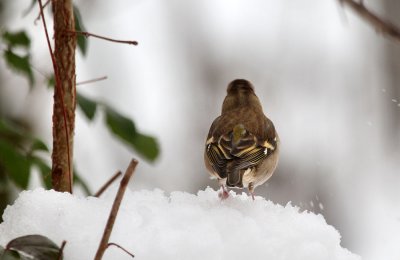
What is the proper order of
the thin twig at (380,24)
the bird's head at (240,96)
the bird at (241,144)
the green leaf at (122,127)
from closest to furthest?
the thin twig at (380,24) < the green leaf at (122,127) < the bird at (241,144) < the bird's head at (240,96)

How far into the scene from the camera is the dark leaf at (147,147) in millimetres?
2967

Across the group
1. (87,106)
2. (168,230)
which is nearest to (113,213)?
(168,230)

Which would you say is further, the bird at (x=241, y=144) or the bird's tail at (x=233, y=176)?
the bird at (x=241, y=144)

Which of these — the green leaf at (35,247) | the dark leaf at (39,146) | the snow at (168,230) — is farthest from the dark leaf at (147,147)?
the green leaf at (35,247)

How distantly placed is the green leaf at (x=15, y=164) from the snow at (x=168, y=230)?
2.94ft

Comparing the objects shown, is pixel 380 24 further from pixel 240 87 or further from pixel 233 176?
pixel 240 87

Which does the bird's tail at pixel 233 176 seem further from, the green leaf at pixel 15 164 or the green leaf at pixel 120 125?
the green leaf at pixel 15 164

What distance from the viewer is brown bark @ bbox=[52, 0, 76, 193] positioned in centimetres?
197

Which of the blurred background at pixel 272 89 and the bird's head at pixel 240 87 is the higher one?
the blurred background at pixel 272 89

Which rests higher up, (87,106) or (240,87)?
(240,87)

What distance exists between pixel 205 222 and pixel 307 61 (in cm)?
831

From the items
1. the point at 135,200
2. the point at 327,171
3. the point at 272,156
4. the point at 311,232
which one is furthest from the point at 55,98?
the point at 327,171

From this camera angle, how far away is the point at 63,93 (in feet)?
6.61

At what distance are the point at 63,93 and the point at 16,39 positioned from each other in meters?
0.80
